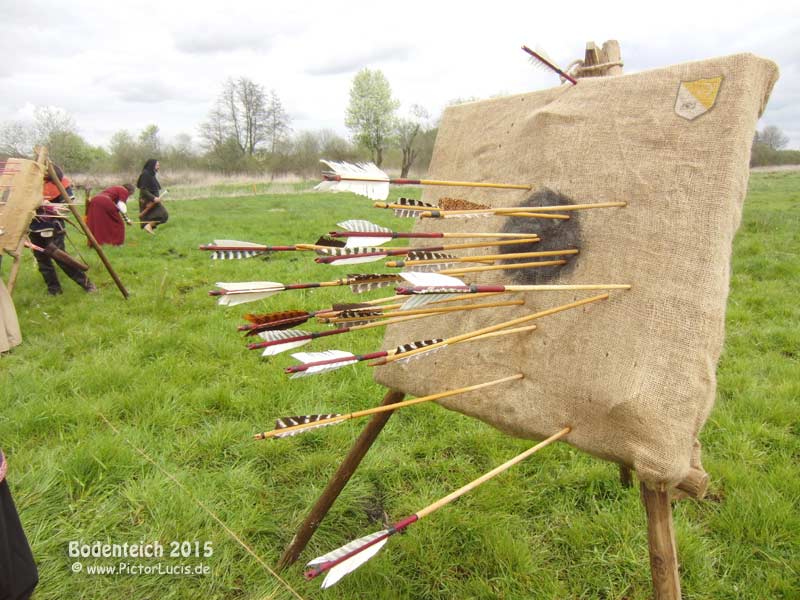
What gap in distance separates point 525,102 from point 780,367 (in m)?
3.35

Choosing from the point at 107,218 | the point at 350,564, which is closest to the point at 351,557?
the point at 350,564

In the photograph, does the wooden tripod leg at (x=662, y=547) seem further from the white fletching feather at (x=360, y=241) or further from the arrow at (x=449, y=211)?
the white fletching feather at (x=360, y=241)

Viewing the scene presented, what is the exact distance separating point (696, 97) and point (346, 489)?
2268 mm

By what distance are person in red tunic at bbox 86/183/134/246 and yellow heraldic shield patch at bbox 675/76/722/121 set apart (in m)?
8.70

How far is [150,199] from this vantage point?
398 inches

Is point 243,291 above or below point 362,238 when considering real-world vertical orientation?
below

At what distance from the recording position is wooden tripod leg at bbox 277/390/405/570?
1.88 m

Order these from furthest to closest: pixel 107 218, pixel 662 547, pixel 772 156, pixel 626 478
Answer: pixel 772 156 → pixel 107 218 → pixel 626 478 → pixel 662 547

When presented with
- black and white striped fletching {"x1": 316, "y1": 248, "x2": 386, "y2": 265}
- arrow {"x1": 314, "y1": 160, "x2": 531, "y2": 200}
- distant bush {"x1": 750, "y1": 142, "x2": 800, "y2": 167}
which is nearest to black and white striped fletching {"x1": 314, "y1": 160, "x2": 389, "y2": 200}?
arrow {"x1": 314, "y1": 160, "x2": 531, "y2": 200}

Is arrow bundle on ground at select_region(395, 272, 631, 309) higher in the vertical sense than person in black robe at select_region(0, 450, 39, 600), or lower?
higher

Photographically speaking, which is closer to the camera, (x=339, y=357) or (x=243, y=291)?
(x=339, y=357)

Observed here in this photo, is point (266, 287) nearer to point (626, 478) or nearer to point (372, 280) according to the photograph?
point (372, 280)

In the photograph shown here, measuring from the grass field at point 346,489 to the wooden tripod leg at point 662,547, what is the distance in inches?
37.8

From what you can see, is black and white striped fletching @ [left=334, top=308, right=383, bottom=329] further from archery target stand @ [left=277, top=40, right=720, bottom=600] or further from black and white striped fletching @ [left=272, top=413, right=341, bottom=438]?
archery target stand @ [left=277, top=40, right=720, bottom=600]
